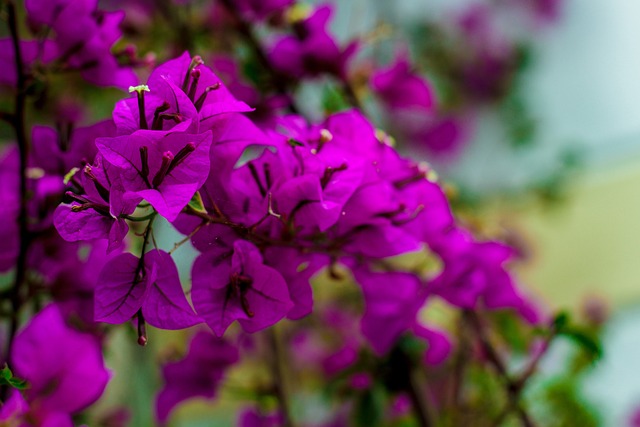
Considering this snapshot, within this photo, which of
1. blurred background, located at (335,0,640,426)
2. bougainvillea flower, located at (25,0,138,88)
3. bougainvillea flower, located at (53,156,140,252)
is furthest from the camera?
blurred background, located at (335,0,640,426)

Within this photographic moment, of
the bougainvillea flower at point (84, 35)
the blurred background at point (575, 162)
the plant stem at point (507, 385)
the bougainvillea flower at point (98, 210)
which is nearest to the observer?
the bougainvillea flower at point (98, 210)

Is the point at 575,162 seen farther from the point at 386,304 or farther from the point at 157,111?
the point at 157,111

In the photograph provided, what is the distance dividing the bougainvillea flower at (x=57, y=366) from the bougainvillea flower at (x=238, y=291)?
93 mm

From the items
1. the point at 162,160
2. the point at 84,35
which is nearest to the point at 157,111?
the point at 162,160

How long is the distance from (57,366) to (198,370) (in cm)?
13

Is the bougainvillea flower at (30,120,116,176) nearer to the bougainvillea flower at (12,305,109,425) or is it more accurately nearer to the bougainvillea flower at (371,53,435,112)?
the bougainvillea flower at (12,305,109,425)

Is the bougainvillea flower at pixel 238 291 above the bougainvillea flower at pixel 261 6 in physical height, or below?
below

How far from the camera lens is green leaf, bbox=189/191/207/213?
0.31 m

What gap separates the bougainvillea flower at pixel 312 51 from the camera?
52 centimetres

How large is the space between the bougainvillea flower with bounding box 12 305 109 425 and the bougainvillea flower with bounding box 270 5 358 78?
24 cm

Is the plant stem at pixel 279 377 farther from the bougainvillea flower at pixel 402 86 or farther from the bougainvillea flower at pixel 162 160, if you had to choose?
the bougainvillea flower at pixel 162 160

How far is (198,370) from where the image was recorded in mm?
503

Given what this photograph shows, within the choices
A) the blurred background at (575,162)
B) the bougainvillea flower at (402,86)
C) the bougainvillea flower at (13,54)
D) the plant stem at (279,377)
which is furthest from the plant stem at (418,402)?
the blurred background at (575,162)

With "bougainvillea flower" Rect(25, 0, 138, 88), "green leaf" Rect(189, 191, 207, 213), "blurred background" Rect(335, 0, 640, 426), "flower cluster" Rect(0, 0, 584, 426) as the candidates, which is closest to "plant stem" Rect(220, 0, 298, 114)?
"flower cluster" Rect(0, 0, 584, 426)
